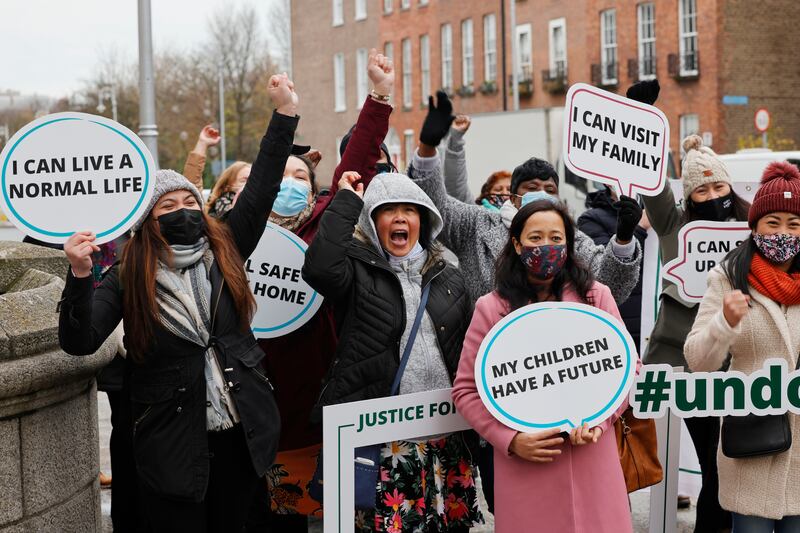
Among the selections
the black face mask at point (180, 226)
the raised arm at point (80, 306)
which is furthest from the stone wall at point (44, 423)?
the black face mask at point (180, 226)

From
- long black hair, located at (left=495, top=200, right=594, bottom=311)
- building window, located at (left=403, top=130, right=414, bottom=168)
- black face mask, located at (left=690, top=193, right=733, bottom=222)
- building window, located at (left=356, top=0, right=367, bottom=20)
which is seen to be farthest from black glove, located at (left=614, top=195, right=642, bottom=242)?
building window, located at (left=356, top=0, right=367, bottom=20)

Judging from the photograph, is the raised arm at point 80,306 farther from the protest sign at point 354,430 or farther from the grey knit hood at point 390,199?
the grey knit hood at point 390,199

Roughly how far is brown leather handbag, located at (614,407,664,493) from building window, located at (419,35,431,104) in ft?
154

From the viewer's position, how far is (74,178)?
4023 millimetres

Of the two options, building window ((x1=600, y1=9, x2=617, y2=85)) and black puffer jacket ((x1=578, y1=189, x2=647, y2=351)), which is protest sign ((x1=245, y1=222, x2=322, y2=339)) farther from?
building window ((x1=600, y1=9, x2=617, y2=85))

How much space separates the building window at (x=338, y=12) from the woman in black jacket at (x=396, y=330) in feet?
178

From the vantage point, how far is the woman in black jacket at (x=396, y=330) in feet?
14.2

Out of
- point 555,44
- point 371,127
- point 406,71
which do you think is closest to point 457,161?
point 371,127

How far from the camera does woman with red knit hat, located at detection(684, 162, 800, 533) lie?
4.12 meters

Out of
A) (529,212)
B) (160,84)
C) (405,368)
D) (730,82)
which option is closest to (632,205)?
(529,212)

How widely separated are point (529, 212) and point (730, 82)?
31.8m

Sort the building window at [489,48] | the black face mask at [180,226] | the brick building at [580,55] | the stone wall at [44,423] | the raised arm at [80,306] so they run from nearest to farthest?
the raised arm at [80,306]
the stone wall at [44,423]
the black face mask at [180,226]
the brick building at [580,55]
the building window at [489,48]

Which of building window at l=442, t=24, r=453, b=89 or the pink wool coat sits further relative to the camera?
building window at l=442, t=24, r=453, b=89

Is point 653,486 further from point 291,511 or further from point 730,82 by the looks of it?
point 730,82
